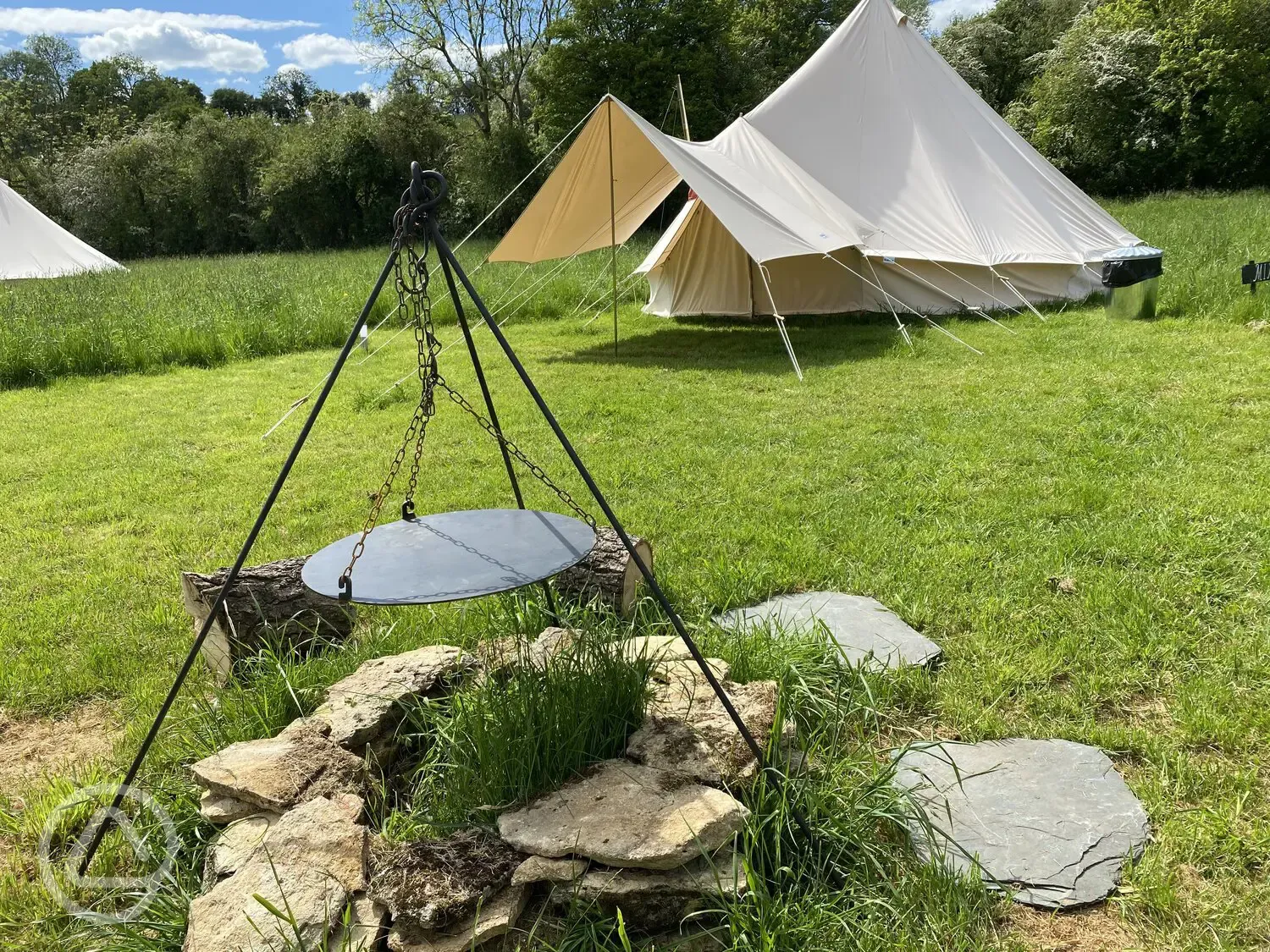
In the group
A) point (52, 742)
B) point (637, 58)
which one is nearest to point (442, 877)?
point (52, 742)

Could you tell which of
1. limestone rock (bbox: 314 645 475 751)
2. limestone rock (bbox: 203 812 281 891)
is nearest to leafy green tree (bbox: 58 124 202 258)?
limestone rock (bbox: 314 645 475 751)

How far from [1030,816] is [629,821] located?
3.19ft

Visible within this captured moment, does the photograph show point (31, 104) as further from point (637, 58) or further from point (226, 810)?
point (226, 810)

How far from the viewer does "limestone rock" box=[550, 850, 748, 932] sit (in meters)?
1.61

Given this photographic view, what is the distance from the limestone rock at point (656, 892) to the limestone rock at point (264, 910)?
1.41 feet

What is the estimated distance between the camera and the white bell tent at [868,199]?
7637 millimetres

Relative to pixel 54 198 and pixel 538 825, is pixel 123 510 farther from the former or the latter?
pixel 54 198

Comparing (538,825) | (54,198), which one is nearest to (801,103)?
(538,825)

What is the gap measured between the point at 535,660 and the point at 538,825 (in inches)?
25.2

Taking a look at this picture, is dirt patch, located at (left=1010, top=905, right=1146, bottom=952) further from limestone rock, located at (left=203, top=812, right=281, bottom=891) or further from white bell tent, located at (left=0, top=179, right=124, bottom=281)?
white bell tent, located at (left=0, top=179, right=124, bottom=281)

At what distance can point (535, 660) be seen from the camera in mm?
2314

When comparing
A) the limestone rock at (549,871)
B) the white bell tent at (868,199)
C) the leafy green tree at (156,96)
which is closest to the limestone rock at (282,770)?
the limestone rock at (549,871)

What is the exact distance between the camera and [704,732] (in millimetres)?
2002

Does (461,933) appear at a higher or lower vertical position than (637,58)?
lower
